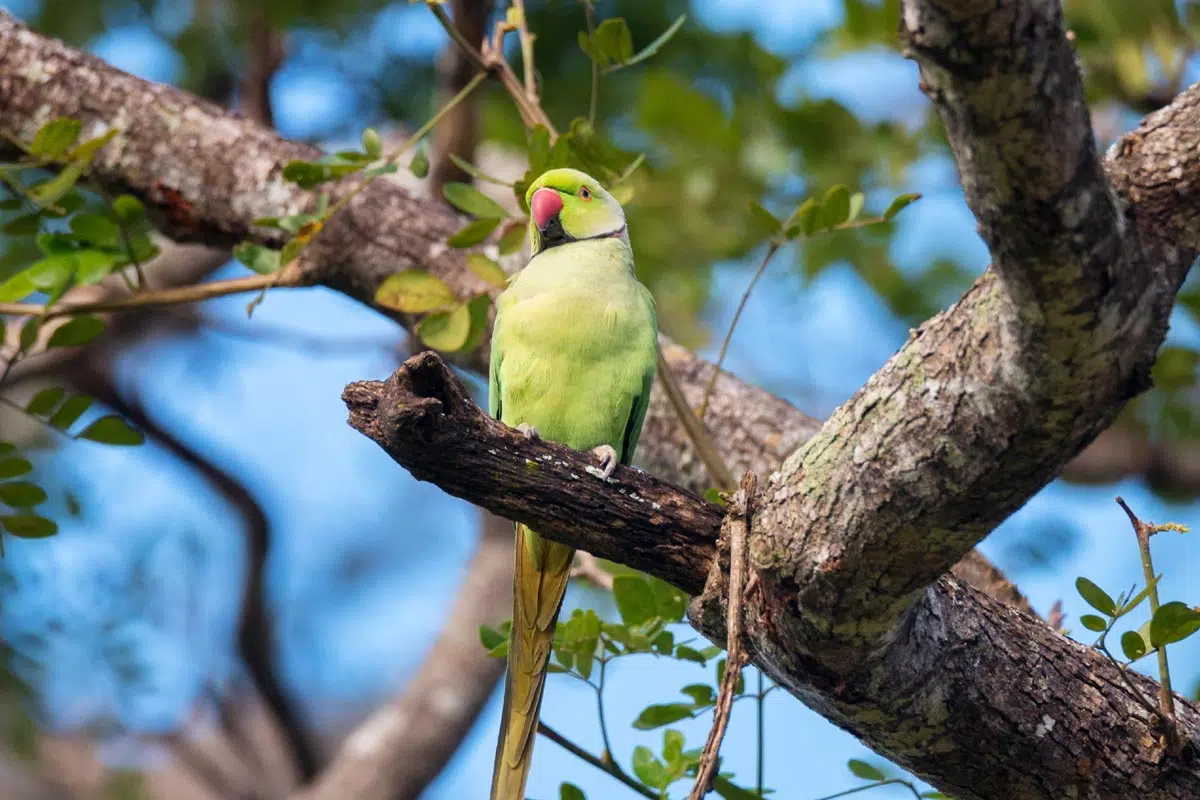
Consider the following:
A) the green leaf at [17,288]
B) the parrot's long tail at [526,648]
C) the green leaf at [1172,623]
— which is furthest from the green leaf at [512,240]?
the green leaf at [1172,623]

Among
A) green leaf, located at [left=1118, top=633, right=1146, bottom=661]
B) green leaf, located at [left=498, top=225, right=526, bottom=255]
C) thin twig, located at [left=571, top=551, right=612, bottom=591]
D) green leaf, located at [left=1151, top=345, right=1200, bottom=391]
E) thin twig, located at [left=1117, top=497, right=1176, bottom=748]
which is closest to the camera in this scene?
thin twig, located at [left=1117, top=497, right=1176, bottom=748]

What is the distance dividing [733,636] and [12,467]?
6.13 feet

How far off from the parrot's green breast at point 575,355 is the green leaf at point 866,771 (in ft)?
3.09

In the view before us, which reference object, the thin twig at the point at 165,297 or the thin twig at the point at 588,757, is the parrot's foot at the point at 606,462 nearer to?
the thin twig at the point at 588,757

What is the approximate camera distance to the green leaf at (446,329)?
2938 mm

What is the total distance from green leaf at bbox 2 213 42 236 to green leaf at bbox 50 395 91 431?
1.74ft

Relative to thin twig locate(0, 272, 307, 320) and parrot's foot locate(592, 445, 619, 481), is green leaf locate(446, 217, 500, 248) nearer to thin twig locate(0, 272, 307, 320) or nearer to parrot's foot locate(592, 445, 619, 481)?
thin twig locate(0, 272, 307, 320)

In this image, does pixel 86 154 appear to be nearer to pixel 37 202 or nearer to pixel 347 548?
pixel 37 202

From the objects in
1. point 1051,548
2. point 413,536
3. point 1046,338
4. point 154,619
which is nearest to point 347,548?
point 413,536

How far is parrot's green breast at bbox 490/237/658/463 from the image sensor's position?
275 centimetres

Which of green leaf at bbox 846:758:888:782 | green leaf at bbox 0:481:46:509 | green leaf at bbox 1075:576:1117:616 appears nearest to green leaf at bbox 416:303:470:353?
green leaf at bbox 0:481:46:509

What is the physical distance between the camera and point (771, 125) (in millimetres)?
4785

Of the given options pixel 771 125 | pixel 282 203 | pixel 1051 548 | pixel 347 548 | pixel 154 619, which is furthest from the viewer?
pixel 347 548

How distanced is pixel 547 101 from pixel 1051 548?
9.62 ft
